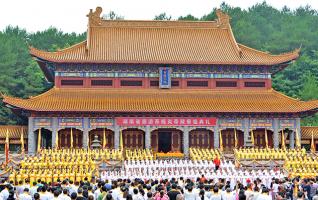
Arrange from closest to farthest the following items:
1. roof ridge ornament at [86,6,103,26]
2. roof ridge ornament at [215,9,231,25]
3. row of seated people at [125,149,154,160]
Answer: row of seated people at [125,149,154,160]
roof ridge ornament at [86,6,103,26]
roof ridge ornament at [215,9,231,25]

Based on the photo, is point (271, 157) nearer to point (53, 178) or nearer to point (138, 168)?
point (138, 168)

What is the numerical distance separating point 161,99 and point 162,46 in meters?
5.67

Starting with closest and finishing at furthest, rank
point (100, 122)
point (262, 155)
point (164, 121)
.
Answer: point (262, 155) → point (100, 122) → point (164, 121)

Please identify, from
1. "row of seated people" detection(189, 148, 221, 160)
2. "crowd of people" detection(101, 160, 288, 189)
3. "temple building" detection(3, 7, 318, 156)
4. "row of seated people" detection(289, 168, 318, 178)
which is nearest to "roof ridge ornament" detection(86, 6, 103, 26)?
"temple building" detection(3, 7, 318, 156)

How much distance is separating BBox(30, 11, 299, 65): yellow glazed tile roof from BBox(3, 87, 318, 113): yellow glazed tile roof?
226cm

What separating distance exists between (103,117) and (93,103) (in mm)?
1240

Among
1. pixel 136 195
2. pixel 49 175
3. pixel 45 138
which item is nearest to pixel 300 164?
pixel 49 175

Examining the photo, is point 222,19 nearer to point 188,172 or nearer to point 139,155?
point 139,155

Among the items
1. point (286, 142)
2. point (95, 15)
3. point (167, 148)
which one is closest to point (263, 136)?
point (286, 142)

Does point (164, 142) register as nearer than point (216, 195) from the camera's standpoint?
No

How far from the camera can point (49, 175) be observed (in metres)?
25.1

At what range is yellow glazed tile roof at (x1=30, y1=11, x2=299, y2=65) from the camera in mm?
43031

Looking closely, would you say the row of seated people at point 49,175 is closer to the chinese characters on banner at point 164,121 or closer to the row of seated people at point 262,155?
the row of seated people at point 262,155

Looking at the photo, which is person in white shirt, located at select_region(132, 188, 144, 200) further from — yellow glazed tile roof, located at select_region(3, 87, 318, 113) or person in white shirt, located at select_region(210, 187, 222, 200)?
yellow glazed tile roof, located at select_region(3, 87, 318, 113)
